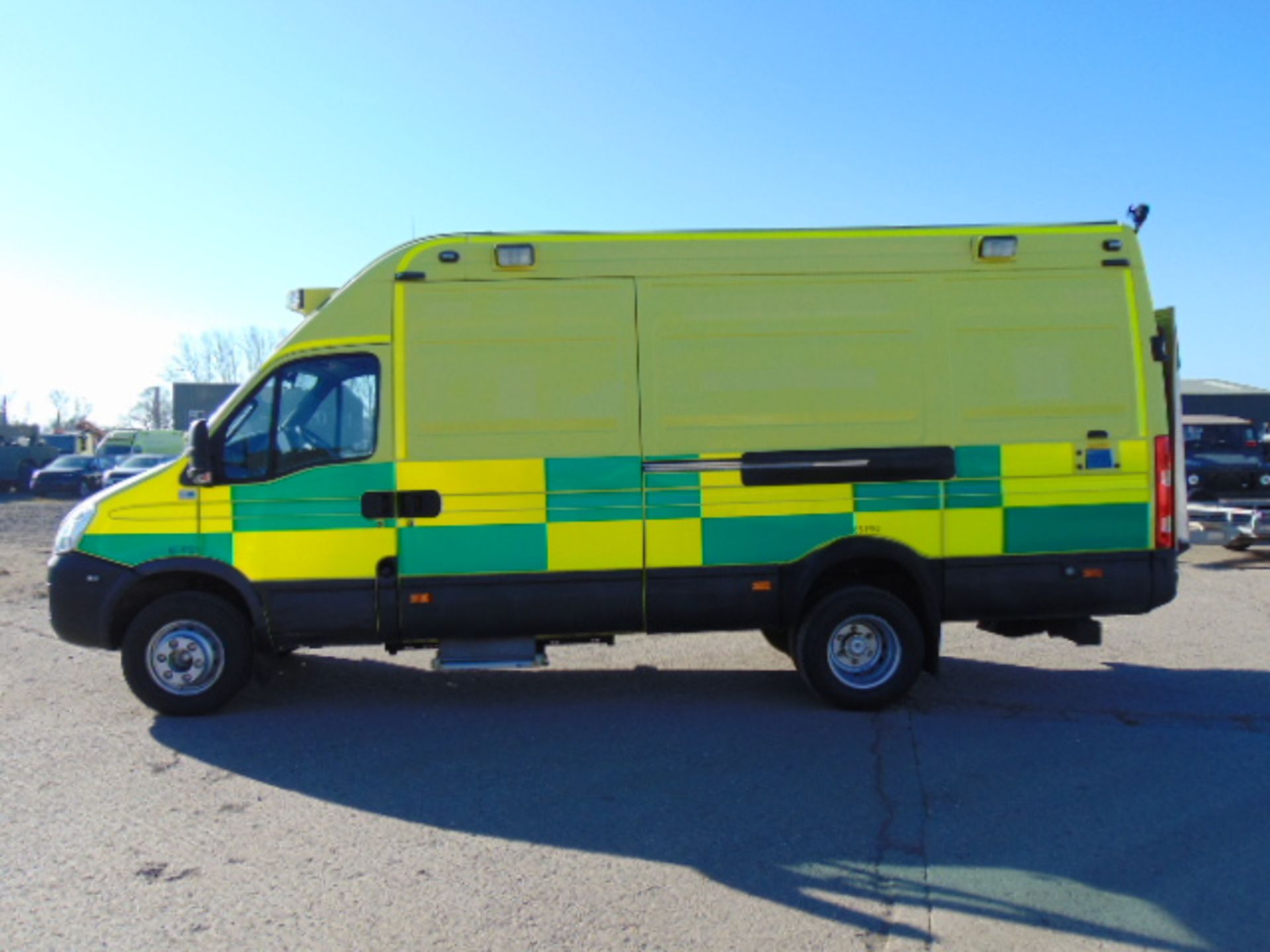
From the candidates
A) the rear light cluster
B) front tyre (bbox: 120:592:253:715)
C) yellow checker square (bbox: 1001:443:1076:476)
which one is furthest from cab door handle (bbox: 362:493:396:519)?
the rear light cluster

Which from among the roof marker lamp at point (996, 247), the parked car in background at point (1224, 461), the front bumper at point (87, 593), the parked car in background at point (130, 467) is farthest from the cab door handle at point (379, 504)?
the parked car in background at point (130, 467)

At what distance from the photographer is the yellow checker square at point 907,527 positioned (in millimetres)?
6730

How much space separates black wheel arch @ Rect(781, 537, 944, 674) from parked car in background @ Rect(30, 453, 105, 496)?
29.7m

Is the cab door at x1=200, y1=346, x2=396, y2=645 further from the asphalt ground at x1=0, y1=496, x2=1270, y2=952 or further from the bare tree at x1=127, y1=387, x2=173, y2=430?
the bare tree at x1=127, y1=387, x2=173, y2=430

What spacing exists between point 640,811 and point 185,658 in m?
3.30

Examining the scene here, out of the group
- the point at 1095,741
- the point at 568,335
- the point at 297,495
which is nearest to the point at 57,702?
the point at 297,495

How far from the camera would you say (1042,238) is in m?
6.82

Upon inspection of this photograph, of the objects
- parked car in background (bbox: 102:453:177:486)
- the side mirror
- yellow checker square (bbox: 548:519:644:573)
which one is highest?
parked car in background (bbox: 102:453:177:486)

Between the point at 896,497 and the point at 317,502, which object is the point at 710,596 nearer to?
the point at 896,497

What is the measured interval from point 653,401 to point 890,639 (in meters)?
2.11

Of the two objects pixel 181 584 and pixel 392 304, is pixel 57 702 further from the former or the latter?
pixel 392 304

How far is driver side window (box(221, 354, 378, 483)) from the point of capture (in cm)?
667

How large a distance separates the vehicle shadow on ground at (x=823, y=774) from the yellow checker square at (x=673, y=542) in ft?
3.16

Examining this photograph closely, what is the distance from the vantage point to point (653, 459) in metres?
6.64
